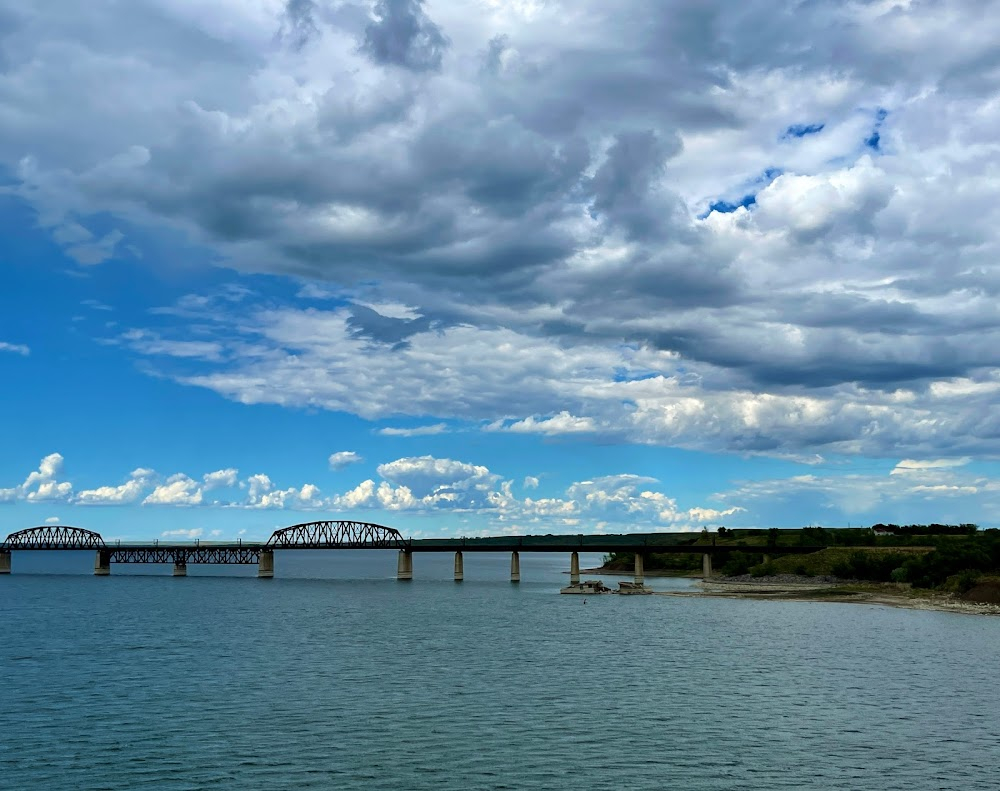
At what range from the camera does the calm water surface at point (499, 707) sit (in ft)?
169

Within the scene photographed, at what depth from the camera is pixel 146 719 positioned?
65625mm

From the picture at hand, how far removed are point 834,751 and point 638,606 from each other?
430 ft

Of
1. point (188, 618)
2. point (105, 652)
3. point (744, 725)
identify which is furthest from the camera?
point (188, 618)

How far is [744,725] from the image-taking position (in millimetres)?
65250

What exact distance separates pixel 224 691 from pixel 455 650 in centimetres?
3545

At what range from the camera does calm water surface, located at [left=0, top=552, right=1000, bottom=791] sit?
169 feet

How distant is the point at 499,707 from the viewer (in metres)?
71.0

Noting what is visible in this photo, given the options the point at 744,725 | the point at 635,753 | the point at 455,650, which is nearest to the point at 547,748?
the point at 635,753

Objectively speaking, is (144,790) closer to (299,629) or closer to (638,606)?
(299,629)

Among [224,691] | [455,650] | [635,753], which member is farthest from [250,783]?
[455,650]

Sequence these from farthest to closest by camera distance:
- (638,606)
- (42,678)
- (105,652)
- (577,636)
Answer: (638,606) < (577,636) < (105,652) < (42,678)

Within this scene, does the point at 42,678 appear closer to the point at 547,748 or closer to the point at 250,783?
the point at 250,783

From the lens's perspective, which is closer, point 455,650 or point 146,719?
point 146,719

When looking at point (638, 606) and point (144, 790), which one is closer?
point (144, 790)
